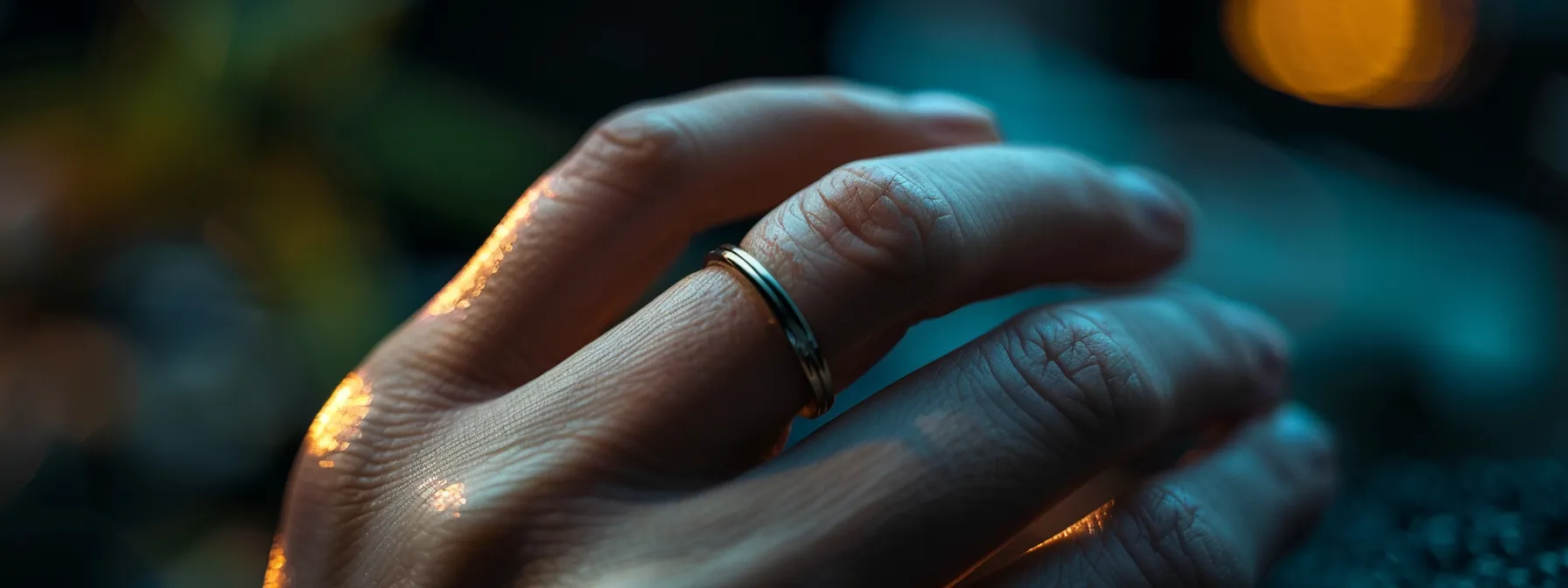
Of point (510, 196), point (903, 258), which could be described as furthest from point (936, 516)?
point (510, 196)

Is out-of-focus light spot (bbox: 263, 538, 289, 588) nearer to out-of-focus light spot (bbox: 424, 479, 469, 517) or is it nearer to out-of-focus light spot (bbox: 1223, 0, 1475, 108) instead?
out-of-focus light spot (bbox: 424, 479, 469, 517)

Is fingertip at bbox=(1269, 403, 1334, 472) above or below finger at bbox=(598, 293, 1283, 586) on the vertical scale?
below

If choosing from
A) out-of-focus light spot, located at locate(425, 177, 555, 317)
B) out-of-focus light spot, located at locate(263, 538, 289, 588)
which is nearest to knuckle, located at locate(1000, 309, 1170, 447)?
out-of-focus light spot, located at locate(425, 177, 555, 317)

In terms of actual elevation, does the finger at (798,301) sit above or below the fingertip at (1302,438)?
above

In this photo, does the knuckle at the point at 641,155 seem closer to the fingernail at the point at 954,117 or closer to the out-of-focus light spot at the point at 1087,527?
the fingernail at the point at 954,117

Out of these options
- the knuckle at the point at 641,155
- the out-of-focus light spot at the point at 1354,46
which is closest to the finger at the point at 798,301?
the knuckle at the point at 641,155

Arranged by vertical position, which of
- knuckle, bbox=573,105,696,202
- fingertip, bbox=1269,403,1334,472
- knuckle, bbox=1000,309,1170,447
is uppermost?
knuckle, bbox=573,105,696,202
